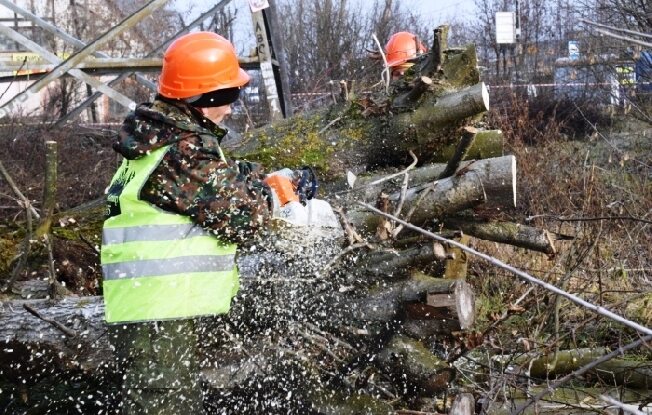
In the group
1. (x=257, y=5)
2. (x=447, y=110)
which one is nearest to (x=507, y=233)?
(x=447, y=110)

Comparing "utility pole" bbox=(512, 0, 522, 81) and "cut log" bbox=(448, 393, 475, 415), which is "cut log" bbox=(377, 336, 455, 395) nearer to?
"cut log" bbox=(448, 393, 475, 415)

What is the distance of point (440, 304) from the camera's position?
12.0 ft

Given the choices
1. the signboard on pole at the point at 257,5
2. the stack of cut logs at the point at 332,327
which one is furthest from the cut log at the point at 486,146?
the signboard on pole at the point at 257,5

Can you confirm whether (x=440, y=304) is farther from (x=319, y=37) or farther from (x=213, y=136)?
(x=319, y=37)

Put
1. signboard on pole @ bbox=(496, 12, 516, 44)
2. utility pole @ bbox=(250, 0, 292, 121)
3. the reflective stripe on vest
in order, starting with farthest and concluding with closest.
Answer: signboard on pole @ bbox=(496, 12, 516, 44), utility pole @ bbox=(250, 0, 292, 121), the reflective stripe on vest

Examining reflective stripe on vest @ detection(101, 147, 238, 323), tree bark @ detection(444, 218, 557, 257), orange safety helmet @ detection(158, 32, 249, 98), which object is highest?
orange safety helmet @ detection(158, 32, 249, 98)

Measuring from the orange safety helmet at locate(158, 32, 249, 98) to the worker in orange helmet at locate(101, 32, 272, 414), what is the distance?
2cm

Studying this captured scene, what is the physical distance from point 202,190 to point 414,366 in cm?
137

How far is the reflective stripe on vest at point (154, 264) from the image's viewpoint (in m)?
3.23

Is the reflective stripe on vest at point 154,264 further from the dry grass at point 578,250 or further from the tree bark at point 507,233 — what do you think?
the tree bark at point 507,233

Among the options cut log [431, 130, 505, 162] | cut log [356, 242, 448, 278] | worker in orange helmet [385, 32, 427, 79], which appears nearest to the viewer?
cut log [356, 242, 448, 278]

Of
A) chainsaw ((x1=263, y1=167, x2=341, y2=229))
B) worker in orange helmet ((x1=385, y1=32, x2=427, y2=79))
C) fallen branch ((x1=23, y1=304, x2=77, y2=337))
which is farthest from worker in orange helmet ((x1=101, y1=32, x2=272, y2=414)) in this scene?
worker in orange helmet ((x1=385, y1=32, x2=427, y2=79))

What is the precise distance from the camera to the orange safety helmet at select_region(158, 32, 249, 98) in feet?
11.4

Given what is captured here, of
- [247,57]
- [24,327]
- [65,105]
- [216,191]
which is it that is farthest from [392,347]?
[65,105]
